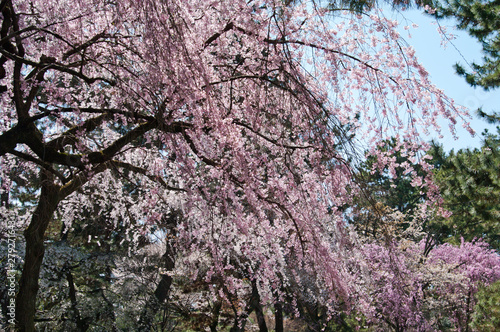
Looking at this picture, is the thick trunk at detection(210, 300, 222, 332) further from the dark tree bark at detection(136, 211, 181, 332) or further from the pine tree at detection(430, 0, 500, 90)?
the pine tree at detection(430, 0, 500, 90)

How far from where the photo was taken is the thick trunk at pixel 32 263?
3.67 m

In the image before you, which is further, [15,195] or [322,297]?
[15,195]

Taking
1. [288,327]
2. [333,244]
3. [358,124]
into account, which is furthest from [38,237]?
[288,327]

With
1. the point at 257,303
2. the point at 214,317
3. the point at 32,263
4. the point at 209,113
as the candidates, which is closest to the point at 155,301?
the point at 214,317

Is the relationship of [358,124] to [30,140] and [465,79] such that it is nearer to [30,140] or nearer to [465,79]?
[30,140]

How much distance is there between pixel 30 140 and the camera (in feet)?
11.8

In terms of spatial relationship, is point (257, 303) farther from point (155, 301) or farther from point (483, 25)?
point (483, 25)

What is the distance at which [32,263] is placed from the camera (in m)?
3.76

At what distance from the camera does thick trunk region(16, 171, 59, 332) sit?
145 inches

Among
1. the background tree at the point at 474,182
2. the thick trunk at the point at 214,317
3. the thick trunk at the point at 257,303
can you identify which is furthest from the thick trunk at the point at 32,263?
the background tree at the point at 474,182

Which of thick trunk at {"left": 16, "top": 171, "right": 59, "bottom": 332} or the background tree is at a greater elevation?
the background tree

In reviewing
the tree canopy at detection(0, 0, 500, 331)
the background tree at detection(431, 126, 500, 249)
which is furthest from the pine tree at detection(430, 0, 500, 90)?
the tree canopy at detection(0, 0, 500, 331)

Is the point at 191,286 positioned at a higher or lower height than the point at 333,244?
lower

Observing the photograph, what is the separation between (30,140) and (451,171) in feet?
23.4
